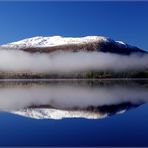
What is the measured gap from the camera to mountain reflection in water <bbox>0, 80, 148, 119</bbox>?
3.26 meters

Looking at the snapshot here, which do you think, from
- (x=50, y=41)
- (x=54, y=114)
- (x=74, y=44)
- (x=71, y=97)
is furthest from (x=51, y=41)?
(x=54, y=114)

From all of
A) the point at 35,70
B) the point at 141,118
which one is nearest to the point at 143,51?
the point at 141,118

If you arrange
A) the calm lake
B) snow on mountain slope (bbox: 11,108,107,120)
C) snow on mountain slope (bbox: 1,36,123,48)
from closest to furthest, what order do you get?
the calm lake, snow on mountain slope (bbox: 11,108,107,120), snow on mountain slope (bbox: 1,36,123,48)

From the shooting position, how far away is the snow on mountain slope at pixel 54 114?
3064 millimetres

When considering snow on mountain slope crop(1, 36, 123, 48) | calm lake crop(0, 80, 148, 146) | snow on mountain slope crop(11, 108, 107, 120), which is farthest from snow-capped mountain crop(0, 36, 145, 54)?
snow on mountain slope crop(11, 108, 107, 120)

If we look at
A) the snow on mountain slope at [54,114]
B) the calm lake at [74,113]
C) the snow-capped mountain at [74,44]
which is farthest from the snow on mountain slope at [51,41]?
the snow on mountain slope at [54,114]

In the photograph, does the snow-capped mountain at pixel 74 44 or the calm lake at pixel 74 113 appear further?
the snow-capped mountain at pixel 74 44

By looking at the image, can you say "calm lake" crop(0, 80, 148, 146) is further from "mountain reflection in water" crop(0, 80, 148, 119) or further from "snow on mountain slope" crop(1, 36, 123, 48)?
"snow on mountain slope" crop(1, 36, 123, 48)

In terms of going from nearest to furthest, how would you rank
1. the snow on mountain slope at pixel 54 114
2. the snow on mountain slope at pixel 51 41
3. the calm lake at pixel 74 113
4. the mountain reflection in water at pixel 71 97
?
1. the calm lake at pixel 74 113
2. the snow on mountain slope at pixel 54 114
3. the mountain reflection in water at pixel 71 97
4. the snow on mountain slope at pixel 51 41

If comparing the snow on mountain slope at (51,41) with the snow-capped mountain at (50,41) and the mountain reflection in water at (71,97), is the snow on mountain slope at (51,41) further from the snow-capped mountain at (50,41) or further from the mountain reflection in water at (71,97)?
the mountain reflection in water at (71,97)

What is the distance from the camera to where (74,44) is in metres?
3.52

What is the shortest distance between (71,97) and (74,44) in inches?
21.8

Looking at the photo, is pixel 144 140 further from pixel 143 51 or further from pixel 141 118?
pixel 143 51

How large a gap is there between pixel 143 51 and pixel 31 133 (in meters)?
1.47
